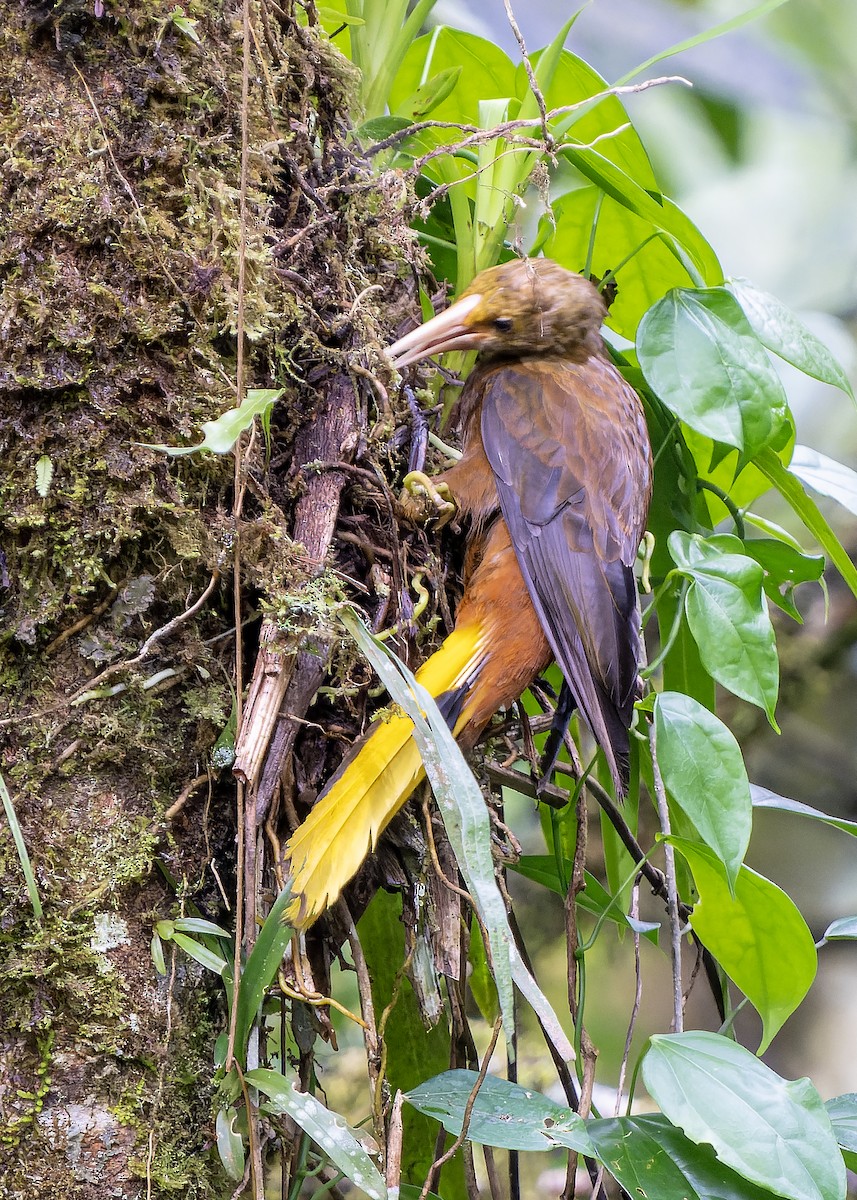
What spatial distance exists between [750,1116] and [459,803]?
443 mm

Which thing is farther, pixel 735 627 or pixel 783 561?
pixel 783 561

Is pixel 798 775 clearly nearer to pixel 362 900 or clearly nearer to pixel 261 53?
pixel 362 900

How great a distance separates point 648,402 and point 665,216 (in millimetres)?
276

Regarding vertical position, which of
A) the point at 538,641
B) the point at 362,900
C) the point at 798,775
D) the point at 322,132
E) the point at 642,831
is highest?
the point at 322,132

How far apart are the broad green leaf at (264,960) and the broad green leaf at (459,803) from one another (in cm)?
18

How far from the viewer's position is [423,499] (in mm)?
1237

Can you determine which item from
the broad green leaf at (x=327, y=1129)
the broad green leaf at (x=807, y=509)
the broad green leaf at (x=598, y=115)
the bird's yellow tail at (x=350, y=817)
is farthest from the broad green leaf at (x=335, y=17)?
the broad green leaf at (x=327, y=1129)

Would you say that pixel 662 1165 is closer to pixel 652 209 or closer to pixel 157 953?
pixel 157 953

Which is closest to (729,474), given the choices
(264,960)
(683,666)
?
(683,666)

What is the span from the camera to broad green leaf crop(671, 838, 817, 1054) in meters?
1.12

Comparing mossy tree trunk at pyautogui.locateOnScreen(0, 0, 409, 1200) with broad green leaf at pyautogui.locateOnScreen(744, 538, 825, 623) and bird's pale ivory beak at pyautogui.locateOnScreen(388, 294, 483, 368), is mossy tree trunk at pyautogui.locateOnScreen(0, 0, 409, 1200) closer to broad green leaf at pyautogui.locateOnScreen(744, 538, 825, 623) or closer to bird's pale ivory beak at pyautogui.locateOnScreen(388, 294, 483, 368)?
bird's pale ivory beak at pyautogui.locateOnScreen(388, 294, 483, 368)

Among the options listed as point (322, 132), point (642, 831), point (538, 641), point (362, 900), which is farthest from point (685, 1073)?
point (642, 831)

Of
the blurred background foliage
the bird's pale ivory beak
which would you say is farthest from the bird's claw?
the blurred background foliage

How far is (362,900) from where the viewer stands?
109 cm
